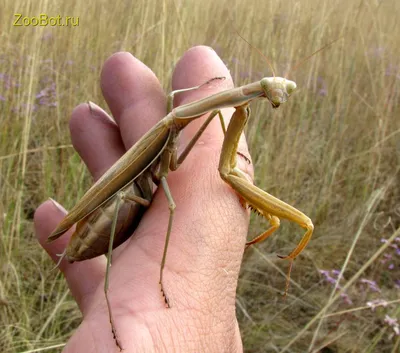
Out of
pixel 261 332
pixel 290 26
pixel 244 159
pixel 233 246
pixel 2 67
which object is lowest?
pixel 261 332

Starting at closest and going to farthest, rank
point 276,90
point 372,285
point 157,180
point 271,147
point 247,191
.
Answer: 1. point 276,90
2. point 247,191
3. point 157,180
4. point 372,285
5. point 271,147

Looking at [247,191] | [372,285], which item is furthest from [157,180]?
[372,285]

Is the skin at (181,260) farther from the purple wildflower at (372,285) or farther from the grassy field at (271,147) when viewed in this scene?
the purple wildflower at (372,285)

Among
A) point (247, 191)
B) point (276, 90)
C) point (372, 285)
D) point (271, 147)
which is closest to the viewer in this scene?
point (276, 90)

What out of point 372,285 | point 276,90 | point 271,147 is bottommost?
point 372,285

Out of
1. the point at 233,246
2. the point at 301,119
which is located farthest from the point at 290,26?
the point at 233,246

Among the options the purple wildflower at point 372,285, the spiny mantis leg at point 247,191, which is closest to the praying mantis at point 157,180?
the spiny mantis leg at point 247,191

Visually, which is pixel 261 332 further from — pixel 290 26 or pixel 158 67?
pixel 290 26

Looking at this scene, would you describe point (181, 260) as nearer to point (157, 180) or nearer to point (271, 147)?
point (157, 180)
